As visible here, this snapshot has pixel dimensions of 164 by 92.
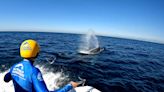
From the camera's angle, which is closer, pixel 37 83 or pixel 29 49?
pixel 37 83

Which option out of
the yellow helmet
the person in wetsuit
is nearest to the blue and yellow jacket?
the person in wetsuit

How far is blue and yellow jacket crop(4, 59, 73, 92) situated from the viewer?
3.15 metres

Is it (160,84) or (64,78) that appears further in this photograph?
(160,84)

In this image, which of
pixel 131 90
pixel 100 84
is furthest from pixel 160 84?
pixel 100 84

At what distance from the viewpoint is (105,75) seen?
47.8ft

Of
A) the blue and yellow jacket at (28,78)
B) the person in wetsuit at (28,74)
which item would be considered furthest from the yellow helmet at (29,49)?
the blue and yellow jacket at (28,78)

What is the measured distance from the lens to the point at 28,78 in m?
3.24

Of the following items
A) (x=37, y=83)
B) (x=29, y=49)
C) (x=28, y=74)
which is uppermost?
(x=29, y=49)

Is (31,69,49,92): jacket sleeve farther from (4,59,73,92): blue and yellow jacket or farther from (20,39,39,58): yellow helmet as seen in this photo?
(20,39,39,58): yellow helmet

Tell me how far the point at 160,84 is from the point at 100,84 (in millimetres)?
6094

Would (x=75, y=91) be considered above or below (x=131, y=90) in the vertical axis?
above

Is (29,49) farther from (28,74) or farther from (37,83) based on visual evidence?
(37,83)

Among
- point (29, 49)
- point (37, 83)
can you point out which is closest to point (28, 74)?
point (37, 83)

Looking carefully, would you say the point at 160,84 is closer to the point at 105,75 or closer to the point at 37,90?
the point at 105,75
